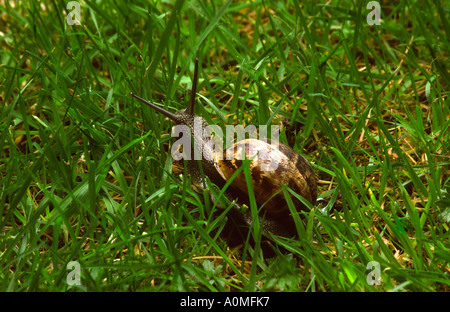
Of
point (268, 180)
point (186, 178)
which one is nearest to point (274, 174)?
point (268, 180)

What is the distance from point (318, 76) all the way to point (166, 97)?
812mm

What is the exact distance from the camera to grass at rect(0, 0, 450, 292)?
6.58 feet

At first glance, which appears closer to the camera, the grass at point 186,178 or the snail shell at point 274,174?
the grass at point 186,178

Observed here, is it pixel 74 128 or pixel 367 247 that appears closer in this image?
pixel 367 247

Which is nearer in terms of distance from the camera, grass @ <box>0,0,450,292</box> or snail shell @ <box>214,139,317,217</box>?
grass @ <box>0,0,450,292</box>

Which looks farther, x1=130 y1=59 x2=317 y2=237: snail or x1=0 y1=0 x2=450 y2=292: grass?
x1=130 y1=59 x2=317 y2=237: snail

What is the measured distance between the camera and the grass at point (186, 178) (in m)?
2.01

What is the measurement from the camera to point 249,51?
311 centimetres

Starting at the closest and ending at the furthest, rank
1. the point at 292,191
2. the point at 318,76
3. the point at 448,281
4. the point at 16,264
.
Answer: the point at 448,281
the point at 16,264
the point at 292,191
the point at 318,76

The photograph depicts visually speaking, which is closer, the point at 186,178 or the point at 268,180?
the point at 268,180

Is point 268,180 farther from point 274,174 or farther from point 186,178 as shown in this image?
point 186,178

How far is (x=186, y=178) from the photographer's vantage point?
7.91 feet
